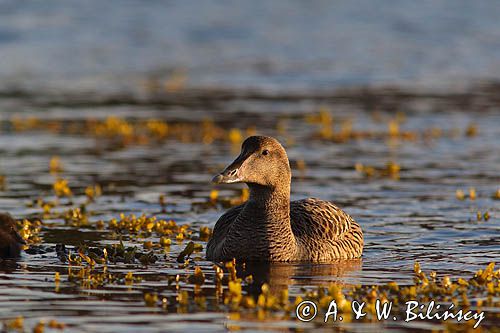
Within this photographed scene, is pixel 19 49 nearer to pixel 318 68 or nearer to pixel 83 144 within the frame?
pixel 318 68

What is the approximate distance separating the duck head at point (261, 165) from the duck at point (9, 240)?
94.3 inches

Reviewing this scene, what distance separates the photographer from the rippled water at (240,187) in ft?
32.0

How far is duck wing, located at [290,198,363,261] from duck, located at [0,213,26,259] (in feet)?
9.51

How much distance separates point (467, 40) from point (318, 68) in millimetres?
6939

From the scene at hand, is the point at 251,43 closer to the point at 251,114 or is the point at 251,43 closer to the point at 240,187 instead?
the point at 251,114

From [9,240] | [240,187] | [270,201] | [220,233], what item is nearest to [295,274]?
[270,201]

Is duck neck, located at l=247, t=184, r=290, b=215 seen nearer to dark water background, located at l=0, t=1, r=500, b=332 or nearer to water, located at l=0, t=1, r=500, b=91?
dark water background, located at l=0, t=1, r=500, b=332

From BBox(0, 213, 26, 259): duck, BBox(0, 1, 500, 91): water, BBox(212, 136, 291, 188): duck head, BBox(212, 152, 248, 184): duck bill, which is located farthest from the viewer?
BBox(0, 1, 500, 91): water

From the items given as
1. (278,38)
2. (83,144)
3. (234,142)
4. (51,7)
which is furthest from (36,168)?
(51,7)

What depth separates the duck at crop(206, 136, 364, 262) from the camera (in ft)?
37.2

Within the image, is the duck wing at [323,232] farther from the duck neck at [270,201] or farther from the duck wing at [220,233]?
the duck wing at [220,233]

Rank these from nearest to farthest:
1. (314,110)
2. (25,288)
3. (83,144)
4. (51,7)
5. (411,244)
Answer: (25,288), (411,244), (83,144), (314,110), (51,7)

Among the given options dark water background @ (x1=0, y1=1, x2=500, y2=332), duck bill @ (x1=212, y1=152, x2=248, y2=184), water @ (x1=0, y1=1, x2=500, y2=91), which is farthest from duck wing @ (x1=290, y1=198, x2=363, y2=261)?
water @ (x1=0, y1=1, x2=500, y2=91)

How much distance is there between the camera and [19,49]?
32.4 m
